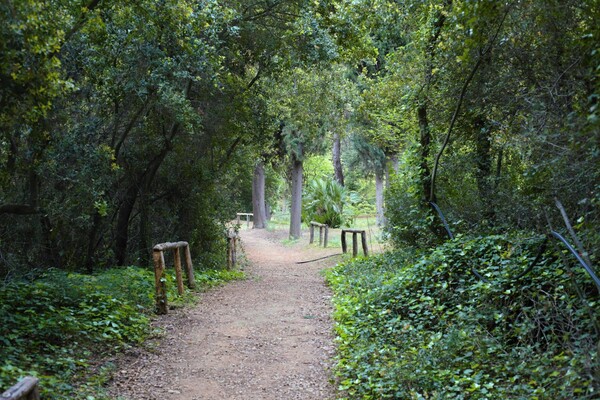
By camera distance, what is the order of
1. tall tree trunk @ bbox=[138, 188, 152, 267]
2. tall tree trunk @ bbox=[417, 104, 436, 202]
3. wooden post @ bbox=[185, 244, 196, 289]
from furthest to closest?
tall tree trunk @ bbox=[138, 188, 152, 267] < wooden post @ bbox=[185, 244, 196, 289] < tall tree trunk @ bbox=[417, 104, 436, 202]

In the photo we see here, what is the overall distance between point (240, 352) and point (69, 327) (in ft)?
6.64

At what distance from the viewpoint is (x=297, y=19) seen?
11164mm

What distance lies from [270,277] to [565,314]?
9.93 m

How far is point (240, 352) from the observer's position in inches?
268

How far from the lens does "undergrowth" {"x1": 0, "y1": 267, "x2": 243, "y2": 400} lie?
4.91 metres

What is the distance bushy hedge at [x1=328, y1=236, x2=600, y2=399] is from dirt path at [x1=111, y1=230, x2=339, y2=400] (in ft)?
1.39

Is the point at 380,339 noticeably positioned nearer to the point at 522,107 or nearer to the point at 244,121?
the point at 522,107

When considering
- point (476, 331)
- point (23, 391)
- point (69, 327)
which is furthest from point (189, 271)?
point (23, 391)

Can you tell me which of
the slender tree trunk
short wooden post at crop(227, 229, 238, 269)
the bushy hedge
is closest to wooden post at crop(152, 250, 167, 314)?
the bushy hedge

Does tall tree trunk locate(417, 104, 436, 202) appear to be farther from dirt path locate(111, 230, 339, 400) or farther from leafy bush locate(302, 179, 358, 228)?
leafy bush locate(302, 179, 358, 228)

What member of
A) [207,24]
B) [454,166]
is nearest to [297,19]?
[207,24]

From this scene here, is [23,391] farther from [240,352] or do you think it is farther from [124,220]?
[124,220]

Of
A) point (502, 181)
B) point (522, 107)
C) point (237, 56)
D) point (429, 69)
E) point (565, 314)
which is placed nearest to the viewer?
point (565, 314)

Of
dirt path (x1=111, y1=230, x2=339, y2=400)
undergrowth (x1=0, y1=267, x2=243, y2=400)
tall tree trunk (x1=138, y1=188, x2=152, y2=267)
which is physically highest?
tall tree trunk (x1=138, y1=188, x2=152, y2=267)
